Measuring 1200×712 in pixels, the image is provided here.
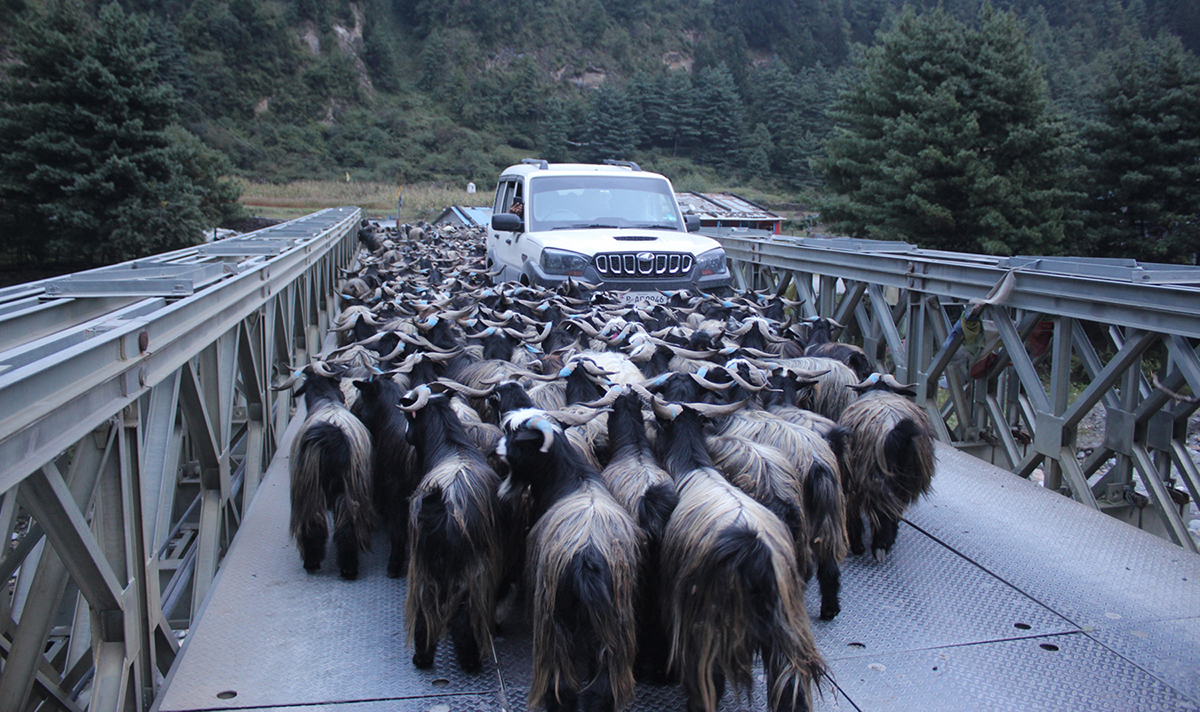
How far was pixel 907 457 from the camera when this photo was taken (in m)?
4.39

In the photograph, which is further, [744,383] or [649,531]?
[744,383]

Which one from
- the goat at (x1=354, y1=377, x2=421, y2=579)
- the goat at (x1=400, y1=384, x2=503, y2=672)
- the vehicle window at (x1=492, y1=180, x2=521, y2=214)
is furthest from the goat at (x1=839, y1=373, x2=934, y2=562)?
the vehicle window at (x1=492, y1=180, x2=521, y2=214)

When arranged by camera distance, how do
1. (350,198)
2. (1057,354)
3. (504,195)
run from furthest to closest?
1. (350,198)
2. (504,195)
3. (1057,354)

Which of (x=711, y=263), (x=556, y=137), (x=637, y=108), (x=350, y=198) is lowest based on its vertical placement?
(x=711, y=263)

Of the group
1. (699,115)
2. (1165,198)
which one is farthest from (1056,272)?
(699,115)

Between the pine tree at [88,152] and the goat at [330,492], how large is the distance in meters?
24.5

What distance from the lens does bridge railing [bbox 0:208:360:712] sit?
2.33 m

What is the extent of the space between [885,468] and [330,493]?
9.66 feet

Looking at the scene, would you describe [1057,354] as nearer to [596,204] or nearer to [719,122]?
[596,204]

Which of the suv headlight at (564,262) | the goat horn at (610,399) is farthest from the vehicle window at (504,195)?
the goat horn at (610,399)

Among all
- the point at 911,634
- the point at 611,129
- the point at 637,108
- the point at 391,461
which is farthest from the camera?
the point at 637,108

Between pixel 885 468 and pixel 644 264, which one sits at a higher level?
pixel 644 264

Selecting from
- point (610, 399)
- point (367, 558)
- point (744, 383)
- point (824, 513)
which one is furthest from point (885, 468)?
point (367, 558)

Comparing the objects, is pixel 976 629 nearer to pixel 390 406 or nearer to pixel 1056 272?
pixel 1056 272
